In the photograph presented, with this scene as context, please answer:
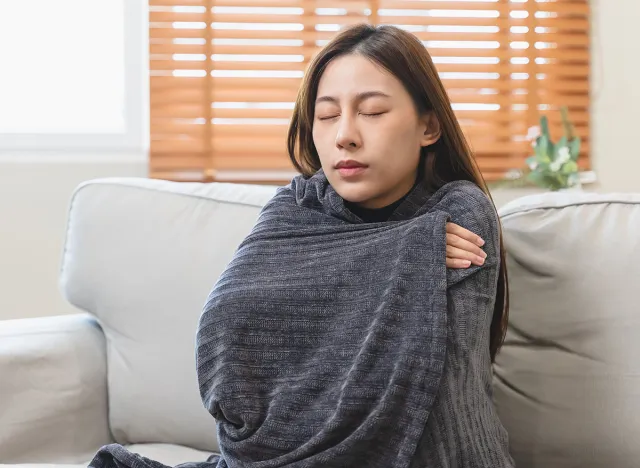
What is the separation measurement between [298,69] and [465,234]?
1521 millimetres

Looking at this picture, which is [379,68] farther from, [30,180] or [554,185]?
[30,180]

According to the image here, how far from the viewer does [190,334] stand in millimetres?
1551

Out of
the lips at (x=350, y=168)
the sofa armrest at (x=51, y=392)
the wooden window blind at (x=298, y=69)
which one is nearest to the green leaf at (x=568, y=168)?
the wooden window blind at (x=298, y=69)

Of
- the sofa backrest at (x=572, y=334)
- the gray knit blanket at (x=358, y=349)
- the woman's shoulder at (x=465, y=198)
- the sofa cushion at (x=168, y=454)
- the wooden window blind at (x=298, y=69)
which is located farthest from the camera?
the wooden window blind at (x=298, y=69)

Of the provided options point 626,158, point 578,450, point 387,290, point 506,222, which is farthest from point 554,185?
point 387,290

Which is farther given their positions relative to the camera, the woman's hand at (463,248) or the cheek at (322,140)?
the cheek at (322,140)

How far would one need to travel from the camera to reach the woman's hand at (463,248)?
1146 millimetres

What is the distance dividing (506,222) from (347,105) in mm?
386

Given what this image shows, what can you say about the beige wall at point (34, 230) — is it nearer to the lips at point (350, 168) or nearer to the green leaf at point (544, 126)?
the green leaf at point (544, 126)

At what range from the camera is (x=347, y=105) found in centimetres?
124

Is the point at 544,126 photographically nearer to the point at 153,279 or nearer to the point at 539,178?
the point at 539,178

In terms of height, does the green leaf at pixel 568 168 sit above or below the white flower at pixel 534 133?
below

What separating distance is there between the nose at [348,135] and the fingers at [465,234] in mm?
184

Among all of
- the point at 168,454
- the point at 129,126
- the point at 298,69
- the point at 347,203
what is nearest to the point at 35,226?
the point at 129,126
